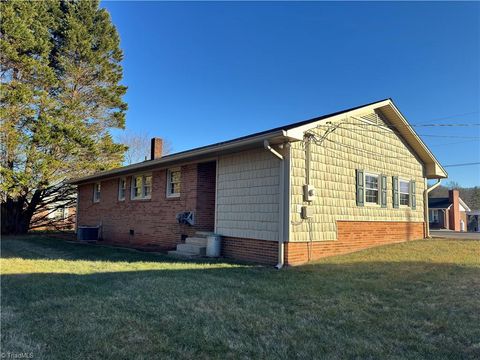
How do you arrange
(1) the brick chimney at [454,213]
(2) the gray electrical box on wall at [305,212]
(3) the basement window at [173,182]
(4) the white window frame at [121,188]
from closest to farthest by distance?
1. (2) the gray electrical box on wall at [305,212]
2. (3) the basement window at [173,182]
3. (4) the white window frame at [121,188]
4. (1) the brick chimney at [454,213]

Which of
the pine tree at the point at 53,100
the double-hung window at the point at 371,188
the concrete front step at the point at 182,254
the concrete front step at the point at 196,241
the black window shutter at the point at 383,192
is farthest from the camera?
the pine tree at the point at 53,100

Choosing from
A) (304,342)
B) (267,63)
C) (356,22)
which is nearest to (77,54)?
(267,63)

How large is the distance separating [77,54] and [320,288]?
2210 centimetres

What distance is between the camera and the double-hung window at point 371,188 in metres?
11.7

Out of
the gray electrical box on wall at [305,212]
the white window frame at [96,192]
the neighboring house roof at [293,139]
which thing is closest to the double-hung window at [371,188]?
the neighboring house roof at [293,139]

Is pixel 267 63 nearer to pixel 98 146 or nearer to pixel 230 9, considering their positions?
pixel 230 9

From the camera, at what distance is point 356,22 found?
44.1 ft

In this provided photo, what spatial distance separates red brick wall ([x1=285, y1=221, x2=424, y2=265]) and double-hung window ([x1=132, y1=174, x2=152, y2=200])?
7321 millimetres

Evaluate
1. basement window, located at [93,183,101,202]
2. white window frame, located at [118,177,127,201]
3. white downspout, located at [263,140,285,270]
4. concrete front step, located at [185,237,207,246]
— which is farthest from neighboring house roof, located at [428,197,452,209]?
white downspout, located at [263,140,285,270]

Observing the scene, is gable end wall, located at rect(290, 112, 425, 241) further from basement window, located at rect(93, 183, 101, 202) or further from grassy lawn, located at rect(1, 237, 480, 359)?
basement window, located at rect(93, 183, 101, 202)

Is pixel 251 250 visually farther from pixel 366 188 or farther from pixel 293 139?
pixel 366 188

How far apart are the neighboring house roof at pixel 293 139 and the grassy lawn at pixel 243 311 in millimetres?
3085

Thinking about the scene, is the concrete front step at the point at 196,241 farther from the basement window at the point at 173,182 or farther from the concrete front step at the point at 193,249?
the basement window at the point at 173,182

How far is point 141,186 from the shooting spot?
14.9m
